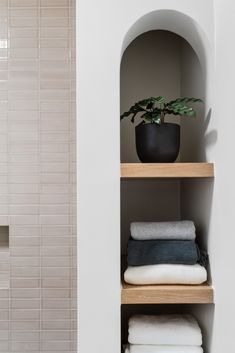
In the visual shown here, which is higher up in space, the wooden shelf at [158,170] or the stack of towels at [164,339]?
the wooden shelf at [158,170]

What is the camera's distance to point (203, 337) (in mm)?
1325

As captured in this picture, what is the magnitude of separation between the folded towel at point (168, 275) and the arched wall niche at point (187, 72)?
1.22 ft

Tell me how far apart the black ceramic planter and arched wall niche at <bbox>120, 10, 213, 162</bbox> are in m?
0.13

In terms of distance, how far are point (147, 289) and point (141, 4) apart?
854 mm

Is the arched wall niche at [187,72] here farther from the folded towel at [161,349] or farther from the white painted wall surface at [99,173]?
the folded towel at [161,349]

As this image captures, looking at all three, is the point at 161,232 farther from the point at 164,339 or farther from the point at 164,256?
the point at 164,339

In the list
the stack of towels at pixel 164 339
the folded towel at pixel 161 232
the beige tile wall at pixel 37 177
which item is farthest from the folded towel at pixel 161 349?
the beige tile wall at pixel 37 177

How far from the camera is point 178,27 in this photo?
132cm

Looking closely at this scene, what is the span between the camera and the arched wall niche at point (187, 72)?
4.11 feet

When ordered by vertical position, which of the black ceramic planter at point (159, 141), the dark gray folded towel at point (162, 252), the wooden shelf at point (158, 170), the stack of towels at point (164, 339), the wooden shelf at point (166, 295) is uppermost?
the black ceramic planter at point (159, 141)

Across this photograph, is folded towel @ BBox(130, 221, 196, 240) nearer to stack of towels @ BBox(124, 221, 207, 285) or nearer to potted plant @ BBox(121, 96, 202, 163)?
stack of towels @ BBox(124, 221, 207, 285)

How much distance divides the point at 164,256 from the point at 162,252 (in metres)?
0.01

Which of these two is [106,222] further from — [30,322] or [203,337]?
[30,322]

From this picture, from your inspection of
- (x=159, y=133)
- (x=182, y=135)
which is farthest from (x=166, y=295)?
(x=182, y=135)
